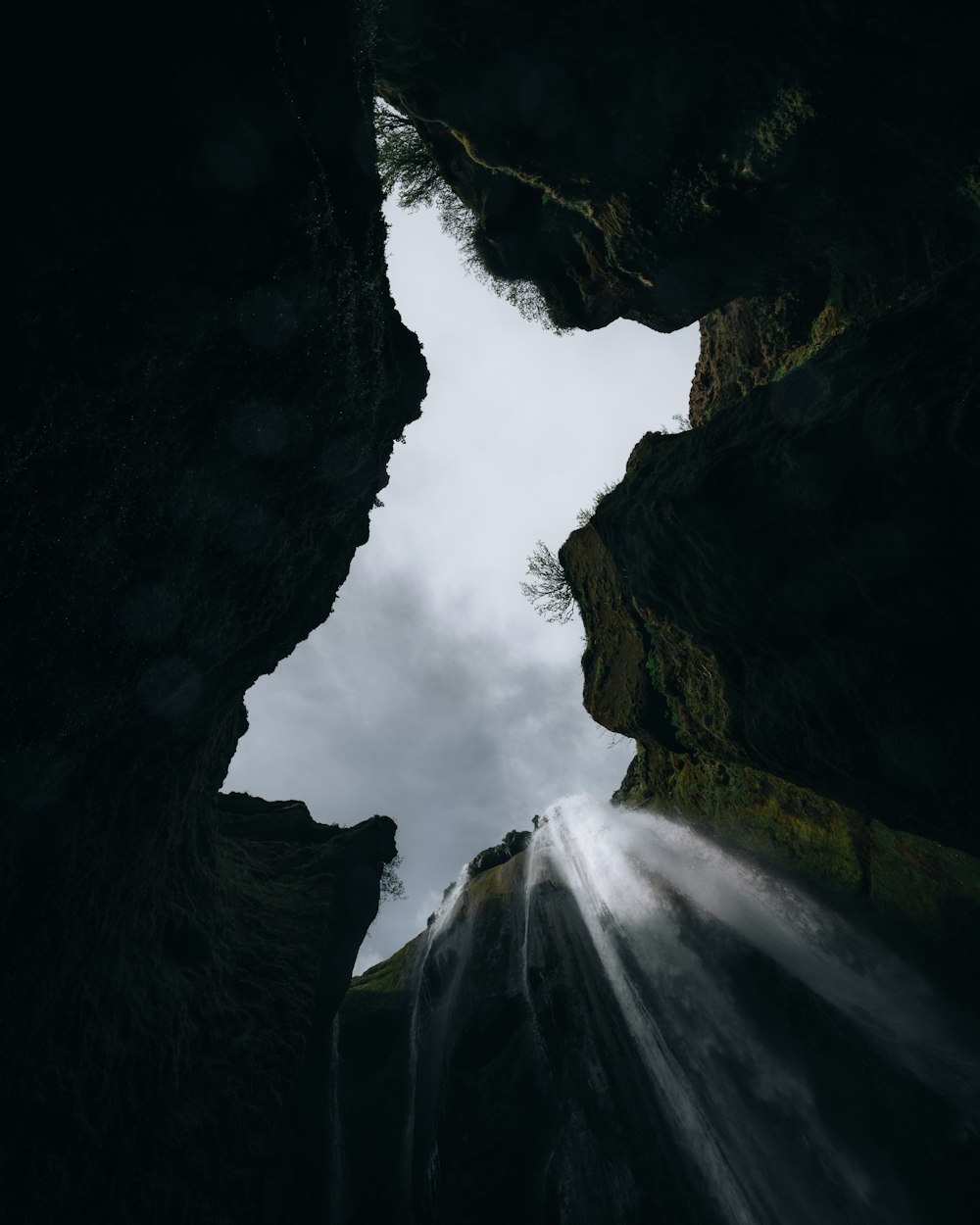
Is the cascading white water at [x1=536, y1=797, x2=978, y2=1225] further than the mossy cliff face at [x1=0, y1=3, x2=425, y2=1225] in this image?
Yes

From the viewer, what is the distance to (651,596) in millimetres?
10789

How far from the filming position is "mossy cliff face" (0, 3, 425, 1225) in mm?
3408

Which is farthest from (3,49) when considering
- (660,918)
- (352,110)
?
(660,918)

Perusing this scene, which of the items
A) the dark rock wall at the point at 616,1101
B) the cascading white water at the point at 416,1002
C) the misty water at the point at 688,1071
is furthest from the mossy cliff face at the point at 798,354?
the cascading white water at the point at 416,1002

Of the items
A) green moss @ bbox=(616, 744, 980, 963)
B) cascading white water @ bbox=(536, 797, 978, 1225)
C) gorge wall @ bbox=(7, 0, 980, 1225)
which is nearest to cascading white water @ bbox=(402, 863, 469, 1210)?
gorge wall @ bbox=(7, 0, 980, 1225)

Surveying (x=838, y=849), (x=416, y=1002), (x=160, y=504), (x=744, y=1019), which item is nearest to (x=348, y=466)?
(x=160, y=504)

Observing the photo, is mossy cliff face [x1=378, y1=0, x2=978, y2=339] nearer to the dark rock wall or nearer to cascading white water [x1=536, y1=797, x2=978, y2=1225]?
cascading white water [x1=536, y1=797, x2=978, y2=1225]

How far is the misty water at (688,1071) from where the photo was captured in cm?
872

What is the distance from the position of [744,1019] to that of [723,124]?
1704 centimetres

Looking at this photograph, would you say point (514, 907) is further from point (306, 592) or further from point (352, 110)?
point (352, 110)

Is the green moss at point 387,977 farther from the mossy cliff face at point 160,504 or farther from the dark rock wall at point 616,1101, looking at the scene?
the mossy cliff face at point 160,504

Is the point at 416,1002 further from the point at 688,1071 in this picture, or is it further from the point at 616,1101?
the point at 688,1071

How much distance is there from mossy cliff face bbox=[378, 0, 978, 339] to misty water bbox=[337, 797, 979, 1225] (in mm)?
13055

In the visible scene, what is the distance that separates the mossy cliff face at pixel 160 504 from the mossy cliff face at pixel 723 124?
4.44 meters
